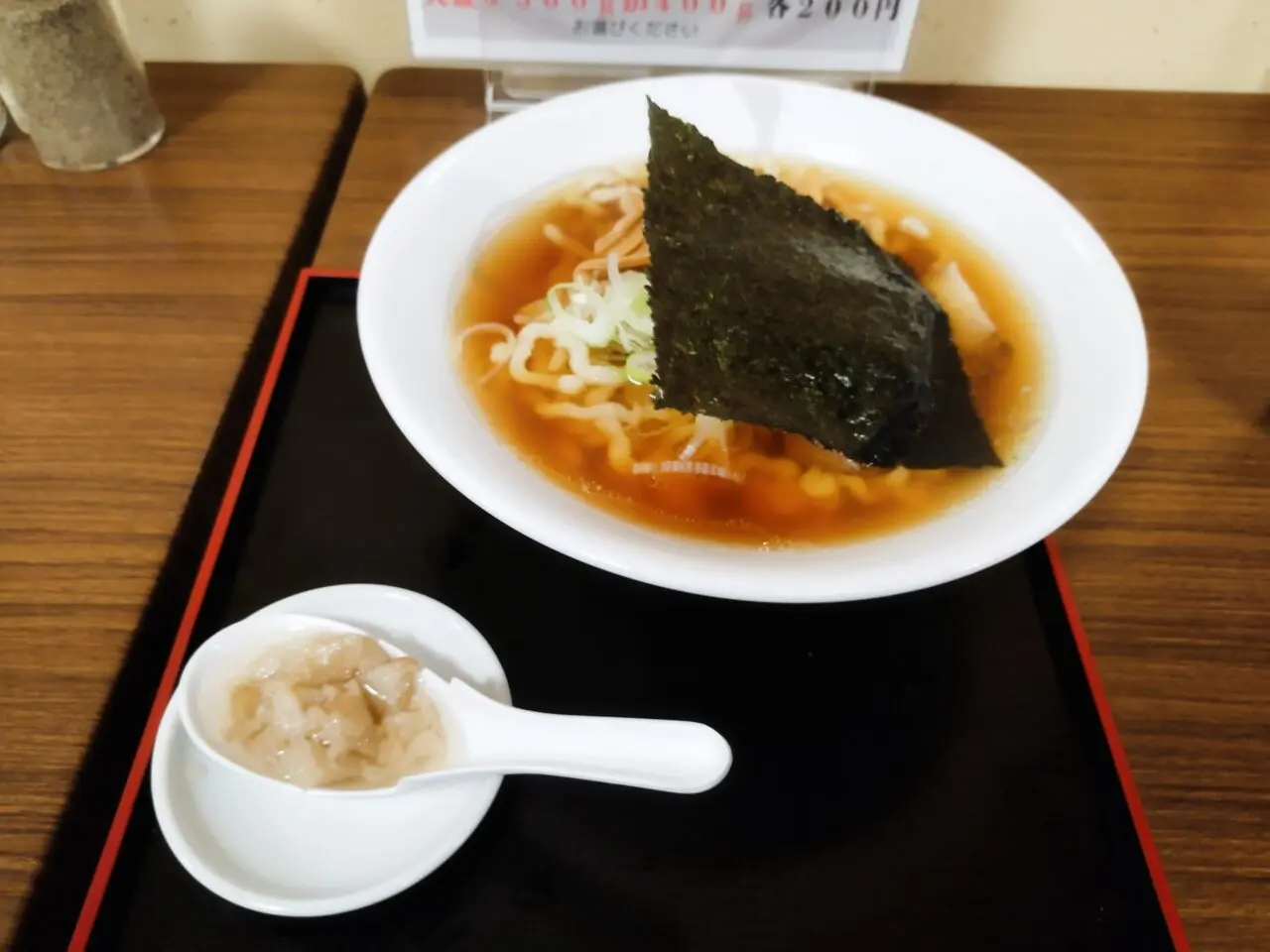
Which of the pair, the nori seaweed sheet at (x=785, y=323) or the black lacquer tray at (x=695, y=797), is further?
the nori seaweed sheet at (x=785, y=323)

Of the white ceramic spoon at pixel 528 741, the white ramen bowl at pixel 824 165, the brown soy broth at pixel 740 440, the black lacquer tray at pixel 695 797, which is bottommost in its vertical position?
the black lacquer tray at pixel 695 797

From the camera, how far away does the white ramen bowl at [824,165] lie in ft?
2.12

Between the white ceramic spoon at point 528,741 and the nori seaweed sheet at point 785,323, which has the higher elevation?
the nori seaweed sheet at point 785,323

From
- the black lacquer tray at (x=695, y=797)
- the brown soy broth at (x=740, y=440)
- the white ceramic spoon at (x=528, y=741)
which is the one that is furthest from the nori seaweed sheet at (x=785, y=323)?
the white ceramic spoon at (x=528, y=741)

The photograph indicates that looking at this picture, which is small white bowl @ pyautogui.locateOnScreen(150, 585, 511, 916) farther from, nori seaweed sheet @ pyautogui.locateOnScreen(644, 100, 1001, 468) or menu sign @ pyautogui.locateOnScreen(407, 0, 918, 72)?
menu sign @ pyautogui.locateOnScreen(407, 0, 918, 72)

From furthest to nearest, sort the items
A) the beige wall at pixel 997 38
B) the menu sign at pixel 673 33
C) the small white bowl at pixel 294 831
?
the beige wall at pixel 997 38
the menu sign at pixel 673 33
the small white bowl at pixel 294 831

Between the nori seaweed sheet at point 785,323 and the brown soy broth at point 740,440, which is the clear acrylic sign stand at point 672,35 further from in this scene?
the nori seaweed sheet at point 785,323

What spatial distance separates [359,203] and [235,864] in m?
0.79

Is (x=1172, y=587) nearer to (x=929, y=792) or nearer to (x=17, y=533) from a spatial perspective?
(x=929, y=792)

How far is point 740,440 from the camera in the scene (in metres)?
0.88

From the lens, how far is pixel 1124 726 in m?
0.74

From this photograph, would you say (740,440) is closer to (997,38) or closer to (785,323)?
(785,323)

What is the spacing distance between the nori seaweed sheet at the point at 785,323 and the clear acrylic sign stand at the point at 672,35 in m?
0.35

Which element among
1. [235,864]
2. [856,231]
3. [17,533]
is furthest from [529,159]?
[235,864]
